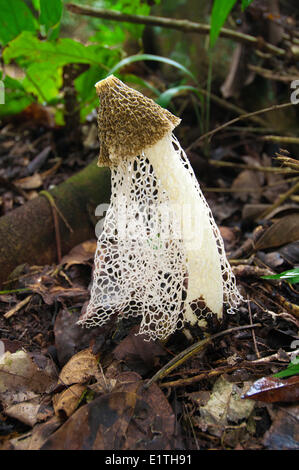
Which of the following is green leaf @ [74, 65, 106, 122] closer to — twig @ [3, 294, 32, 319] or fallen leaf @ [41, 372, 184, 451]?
twig @ [3, 294, 32, 319]

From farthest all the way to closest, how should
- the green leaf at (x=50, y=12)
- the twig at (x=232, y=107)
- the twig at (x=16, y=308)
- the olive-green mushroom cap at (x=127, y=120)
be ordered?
the twig at (x=232, y=107) < the green leaf at (x=50, y=12) < the twig at (x=16, y=308) < the olive-green mushroom cap at (x=127, y=120)

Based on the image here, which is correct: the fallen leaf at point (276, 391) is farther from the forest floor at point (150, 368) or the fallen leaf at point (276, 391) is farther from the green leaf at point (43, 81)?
the green leaf at point (43, 81)

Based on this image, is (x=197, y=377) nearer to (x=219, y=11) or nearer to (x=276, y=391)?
(x=276, y=391)

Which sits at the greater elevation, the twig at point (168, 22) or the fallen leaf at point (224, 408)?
the twig at point (168, 22)

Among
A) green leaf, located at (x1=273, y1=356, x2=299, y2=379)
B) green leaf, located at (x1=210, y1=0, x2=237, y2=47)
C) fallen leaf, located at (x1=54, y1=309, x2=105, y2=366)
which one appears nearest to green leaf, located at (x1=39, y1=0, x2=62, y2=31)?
green leaf, located at (x1=210, y1=0, x2=237, y2=47)

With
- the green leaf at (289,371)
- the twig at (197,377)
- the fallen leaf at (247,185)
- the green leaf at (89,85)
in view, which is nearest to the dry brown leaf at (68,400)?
the twig at (197,377)

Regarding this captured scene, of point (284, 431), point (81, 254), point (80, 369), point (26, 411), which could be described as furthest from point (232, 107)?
point (26, 411)

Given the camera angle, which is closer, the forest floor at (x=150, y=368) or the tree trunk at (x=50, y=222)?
the forest floor at (x=150, y=368)
